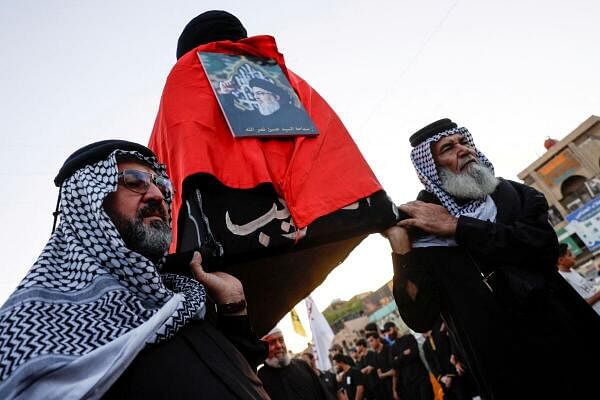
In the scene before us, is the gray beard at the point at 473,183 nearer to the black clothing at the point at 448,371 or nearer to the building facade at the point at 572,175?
the black clothing at the point at 448,371

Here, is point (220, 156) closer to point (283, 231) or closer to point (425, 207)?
point (283, 231)

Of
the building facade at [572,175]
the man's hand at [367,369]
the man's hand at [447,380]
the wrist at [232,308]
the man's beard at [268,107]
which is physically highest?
the building facade at [572,175]

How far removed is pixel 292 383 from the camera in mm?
5379

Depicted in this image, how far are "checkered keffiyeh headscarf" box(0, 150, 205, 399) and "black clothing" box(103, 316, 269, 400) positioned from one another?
5 centimetres

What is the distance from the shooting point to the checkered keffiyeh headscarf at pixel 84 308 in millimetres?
898

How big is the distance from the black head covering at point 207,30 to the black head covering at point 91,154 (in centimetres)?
93

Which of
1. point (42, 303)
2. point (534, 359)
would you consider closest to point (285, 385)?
point (534, 359)

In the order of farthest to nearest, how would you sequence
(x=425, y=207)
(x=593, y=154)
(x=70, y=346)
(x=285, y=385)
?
(x=593, y=154) → (x=285, y=385) → (x=425, y=207) → (x=70, y=346)

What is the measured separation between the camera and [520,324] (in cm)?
205

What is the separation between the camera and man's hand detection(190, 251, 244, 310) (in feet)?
4.87

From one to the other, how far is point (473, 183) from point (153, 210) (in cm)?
197

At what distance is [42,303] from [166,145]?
38.4 inches

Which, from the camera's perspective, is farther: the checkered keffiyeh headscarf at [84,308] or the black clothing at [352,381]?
the black clothing at [352,381]

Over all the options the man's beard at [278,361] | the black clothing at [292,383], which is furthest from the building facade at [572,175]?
the man's beard at [278,361]
